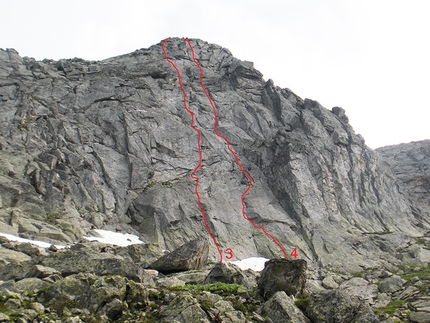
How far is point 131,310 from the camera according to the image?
14367 millimetres

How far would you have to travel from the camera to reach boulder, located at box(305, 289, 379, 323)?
14.3 m

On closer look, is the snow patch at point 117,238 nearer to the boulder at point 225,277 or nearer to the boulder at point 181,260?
the boulder at point 181,260

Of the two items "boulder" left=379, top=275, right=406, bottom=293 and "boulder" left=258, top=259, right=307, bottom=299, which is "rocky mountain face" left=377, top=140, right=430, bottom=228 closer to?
"boulder" left=379, top=275, right=406, bottom=293

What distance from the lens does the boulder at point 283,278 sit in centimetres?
1867

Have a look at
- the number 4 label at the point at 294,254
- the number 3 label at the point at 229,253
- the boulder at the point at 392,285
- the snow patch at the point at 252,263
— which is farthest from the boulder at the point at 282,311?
the number 4 label at the point at 294,254

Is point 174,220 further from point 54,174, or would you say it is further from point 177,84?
point 177,84

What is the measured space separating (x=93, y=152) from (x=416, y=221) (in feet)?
183

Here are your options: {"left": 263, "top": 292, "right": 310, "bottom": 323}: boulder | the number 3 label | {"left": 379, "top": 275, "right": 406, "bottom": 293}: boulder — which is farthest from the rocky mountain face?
{"left": 263, "top": 292, "right": 310, "bottom": 323}: boulder

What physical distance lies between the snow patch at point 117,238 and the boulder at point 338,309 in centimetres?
3001

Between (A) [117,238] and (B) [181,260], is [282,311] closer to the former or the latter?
(B) [181,260]

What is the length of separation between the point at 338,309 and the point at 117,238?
33.5 metres

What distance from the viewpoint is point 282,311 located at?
15.2m

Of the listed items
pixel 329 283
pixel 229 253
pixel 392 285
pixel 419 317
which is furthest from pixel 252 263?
pixel 419 317

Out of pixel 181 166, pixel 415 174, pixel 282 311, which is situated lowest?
pixel 282 311
